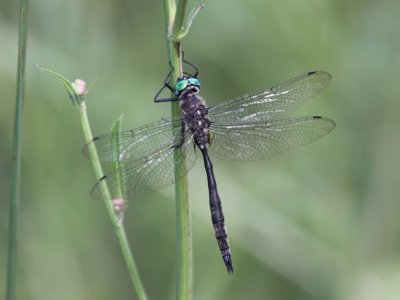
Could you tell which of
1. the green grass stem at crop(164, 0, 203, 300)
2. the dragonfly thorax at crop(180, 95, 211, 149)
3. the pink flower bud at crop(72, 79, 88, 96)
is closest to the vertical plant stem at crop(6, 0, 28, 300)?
the pink flower bud at crop(72, 79, 88, 96)

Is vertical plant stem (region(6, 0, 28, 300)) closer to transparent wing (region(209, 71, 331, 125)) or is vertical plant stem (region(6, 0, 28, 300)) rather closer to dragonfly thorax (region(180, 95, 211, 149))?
dragonfly thorax (region(180, 95, 211, 149))

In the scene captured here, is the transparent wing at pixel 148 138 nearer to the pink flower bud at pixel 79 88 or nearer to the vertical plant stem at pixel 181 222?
the pink flower bud at pixel 79 88

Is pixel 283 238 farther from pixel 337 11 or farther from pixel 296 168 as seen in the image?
pixel 337 11

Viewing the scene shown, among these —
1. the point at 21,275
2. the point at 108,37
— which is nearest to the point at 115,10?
the point at 108,37

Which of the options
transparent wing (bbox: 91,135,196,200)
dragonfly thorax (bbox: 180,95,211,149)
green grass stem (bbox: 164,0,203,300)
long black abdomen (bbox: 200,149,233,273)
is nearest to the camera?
green grass stem (bbox: 164,0,203,300)

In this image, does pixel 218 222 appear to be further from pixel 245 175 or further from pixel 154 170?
pixel 245 175

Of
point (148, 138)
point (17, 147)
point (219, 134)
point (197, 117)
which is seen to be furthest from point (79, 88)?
point (219, 134)

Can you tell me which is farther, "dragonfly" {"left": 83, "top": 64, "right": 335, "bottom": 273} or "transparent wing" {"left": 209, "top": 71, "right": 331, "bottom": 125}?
"transparent wing" {"left": 209, "top": 71, "right": 331, "bottom": 125}

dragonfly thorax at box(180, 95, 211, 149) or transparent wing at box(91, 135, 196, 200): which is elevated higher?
dragonfly thorax at box(180, 95, 211, 149)
